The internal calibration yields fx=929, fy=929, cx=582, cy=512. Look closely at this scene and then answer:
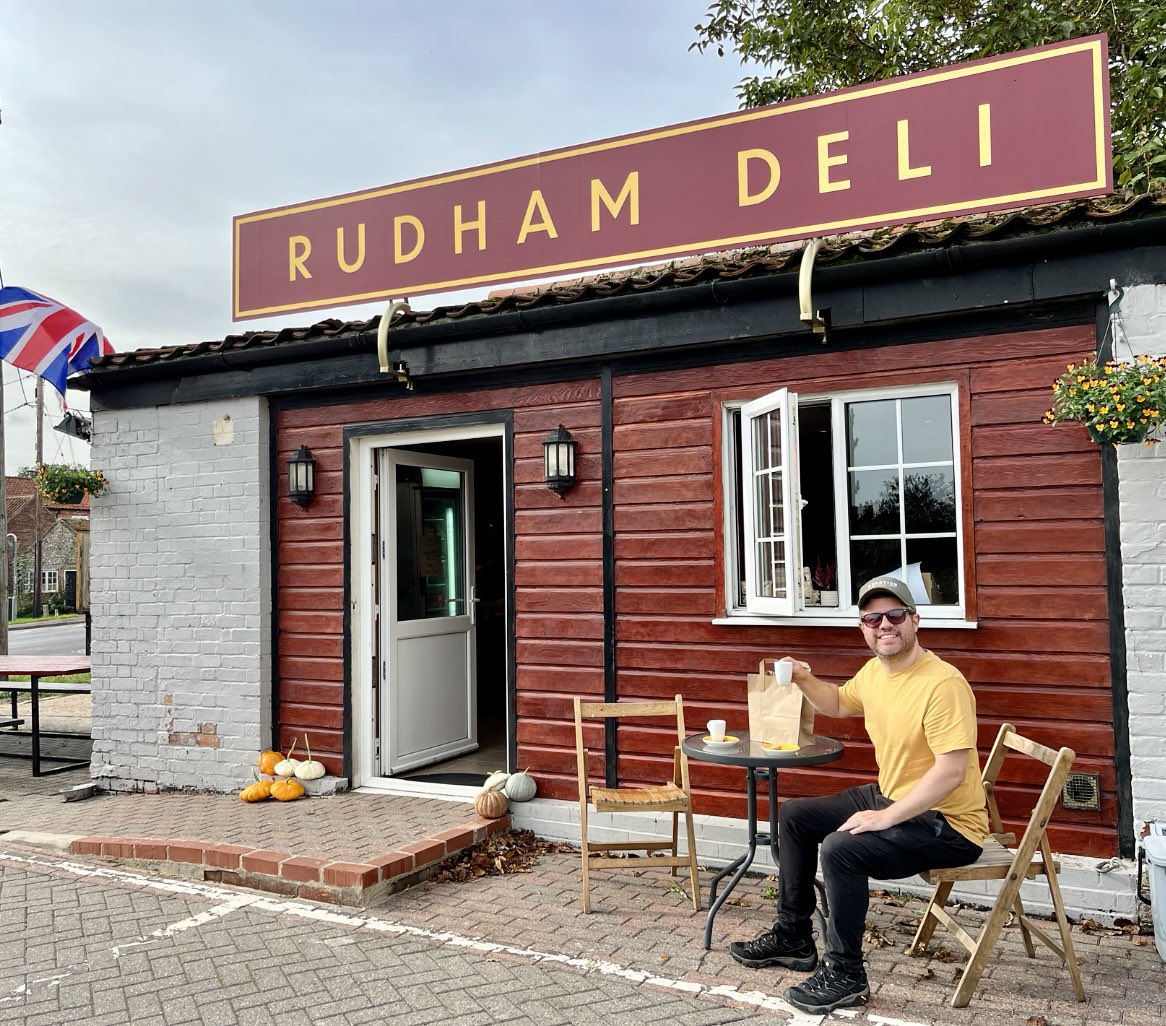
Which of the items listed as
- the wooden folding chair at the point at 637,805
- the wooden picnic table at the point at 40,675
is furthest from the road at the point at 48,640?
the wooden folding chair at the point at 637,805

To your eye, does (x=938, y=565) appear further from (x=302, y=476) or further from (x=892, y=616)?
(x=302, y=476)

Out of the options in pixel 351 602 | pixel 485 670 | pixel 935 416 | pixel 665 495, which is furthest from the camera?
pixel 485 670

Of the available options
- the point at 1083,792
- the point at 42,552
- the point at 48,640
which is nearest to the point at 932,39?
the point at 1083,792

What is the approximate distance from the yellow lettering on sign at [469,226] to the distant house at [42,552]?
130 feet

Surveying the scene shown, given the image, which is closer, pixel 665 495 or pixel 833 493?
pixel 833 493

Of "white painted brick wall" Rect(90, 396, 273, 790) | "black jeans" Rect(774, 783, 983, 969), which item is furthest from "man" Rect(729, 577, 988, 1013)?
"white painted brick wall" Rect(90, 396, 273, 790)

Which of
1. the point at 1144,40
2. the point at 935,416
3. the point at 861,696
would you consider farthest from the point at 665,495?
the point at 1144,40

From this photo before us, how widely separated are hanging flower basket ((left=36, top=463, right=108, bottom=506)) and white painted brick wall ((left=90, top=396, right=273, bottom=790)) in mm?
124

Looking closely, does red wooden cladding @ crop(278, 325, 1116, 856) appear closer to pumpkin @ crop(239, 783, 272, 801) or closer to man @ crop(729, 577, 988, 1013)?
pumpkin @ crop(239, 783, 272, 801)

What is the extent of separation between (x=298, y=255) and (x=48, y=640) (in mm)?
21432

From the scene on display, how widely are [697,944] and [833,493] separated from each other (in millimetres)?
2392

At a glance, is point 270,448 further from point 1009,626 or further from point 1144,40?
point 1144,40

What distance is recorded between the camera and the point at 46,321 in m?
7.26

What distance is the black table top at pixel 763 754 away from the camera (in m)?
3.96
